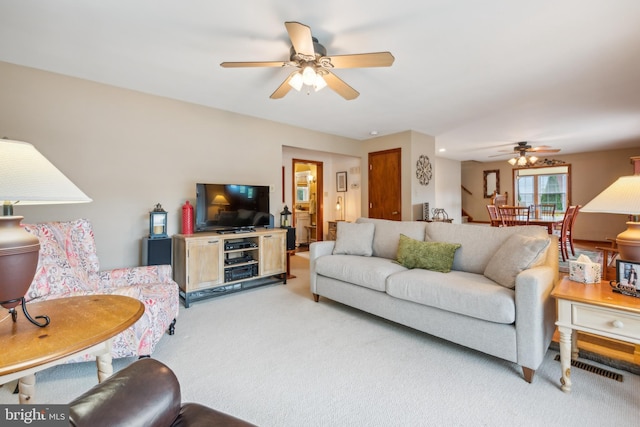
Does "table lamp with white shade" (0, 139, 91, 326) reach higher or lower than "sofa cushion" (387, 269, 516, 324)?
higher

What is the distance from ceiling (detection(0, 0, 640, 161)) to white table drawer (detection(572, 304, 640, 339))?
1.94 m

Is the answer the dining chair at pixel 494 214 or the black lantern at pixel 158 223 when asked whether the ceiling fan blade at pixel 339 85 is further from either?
the dining chair at pixel 494 214

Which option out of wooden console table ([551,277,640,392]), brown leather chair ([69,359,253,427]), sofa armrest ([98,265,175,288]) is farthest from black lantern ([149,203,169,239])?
wooden console table ([551,277,640,392])

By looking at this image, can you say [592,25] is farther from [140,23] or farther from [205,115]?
[205,115]

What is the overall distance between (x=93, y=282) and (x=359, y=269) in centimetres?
235

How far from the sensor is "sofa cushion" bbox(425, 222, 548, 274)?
8.49ft

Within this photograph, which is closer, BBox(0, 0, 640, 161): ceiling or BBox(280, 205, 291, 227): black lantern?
BBox(0, 0, 640, 161): ceiling

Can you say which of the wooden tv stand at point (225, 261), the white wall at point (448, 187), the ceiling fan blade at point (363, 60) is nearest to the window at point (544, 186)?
the white wall at point (448, 187)

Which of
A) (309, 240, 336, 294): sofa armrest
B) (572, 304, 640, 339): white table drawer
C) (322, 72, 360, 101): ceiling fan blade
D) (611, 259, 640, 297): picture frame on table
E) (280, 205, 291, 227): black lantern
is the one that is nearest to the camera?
(572, 304, 640, 339): white table drawer

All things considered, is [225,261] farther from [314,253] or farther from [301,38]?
[301,38]

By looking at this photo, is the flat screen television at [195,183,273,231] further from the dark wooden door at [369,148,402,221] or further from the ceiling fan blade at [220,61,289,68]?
the dark wooden door at [369,148,402,221]

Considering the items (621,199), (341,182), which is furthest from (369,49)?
(341,182)

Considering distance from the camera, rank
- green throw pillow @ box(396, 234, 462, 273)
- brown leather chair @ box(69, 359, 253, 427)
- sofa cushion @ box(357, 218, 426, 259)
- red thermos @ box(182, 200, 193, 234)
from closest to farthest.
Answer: brown leather chair @ box(69, 359, 253, 427), green throw pillow @ box(396, 234, 462, 273), sofa cushion @ box(357, 218, 426, 259), red thermos @ box(182, 200, 193, 234)

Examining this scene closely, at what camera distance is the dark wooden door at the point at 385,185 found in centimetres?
541
